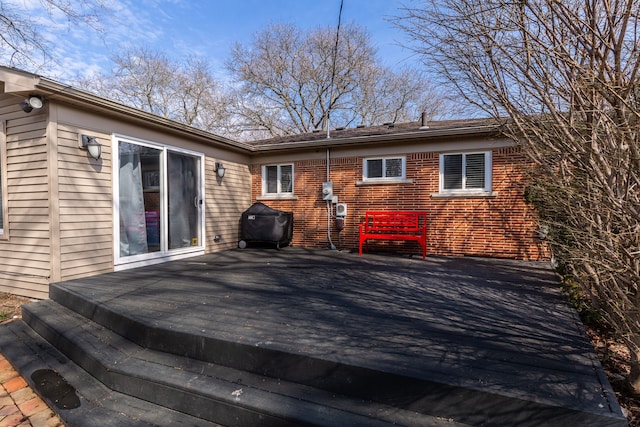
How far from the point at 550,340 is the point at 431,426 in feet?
4.38

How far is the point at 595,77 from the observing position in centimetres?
162

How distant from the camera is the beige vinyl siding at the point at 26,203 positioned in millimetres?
4160

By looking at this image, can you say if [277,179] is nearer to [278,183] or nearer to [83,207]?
[278,183]

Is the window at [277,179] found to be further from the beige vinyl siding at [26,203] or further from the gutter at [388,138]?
the beige vinyl siding at [26,203]

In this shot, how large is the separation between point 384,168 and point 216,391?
6042mm

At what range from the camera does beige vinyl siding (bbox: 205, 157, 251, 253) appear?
6958mm

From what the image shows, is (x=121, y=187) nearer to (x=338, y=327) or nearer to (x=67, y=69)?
(x=67, y=69)

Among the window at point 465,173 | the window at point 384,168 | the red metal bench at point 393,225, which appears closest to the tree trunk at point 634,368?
the red metal bench at point 393,225

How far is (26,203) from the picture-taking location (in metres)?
4.31

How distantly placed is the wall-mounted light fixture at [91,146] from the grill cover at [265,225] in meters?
3.47

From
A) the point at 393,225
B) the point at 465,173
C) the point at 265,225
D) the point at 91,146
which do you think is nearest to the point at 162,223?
the point at 91,146

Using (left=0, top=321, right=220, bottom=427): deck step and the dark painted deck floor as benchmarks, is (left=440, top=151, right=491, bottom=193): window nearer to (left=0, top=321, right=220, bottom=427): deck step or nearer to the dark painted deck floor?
the dark painted deck floor

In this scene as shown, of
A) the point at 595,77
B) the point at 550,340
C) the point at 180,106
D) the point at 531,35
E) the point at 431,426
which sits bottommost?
the point at 431,426

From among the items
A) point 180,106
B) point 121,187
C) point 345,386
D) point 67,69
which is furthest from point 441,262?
point 180,106
